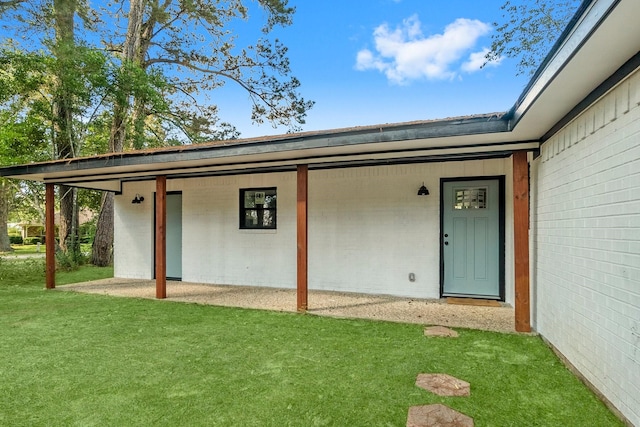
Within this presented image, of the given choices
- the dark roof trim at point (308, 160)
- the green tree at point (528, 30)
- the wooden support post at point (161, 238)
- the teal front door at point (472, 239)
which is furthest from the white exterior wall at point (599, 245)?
the green tree at point (528, 30)

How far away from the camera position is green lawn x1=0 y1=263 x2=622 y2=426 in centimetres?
223

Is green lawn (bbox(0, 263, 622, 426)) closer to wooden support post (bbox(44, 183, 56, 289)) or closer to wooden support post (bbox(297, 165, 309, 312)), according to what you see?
wooden support post (bbox(297, 165, 309, 312))

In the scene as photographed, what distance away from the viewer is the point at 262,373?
2863mm

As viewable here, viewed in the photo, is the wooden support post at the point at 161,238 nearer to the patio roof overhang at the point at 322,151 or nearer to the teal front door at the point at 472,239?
the patio roof overhang at the point at 322,151

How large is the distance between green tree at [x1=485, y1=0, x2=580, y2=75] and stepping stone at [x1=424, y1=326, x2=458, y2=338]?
10385 millimetres

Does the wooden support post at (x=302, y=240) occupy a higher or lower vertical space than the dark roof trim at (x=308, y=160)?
lower

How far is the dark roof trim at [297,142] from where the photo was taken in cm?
355

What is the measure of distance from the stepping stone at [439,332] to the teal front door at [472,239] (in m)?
1.71

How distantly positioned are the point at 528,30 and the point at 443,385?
489 inches

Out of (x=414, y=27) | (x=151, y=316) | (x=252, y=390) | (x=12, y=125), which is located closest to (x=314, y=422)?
(x=252, y=390)

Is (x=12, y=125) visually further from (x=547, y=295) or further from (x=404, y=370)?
(x=547, y=295)

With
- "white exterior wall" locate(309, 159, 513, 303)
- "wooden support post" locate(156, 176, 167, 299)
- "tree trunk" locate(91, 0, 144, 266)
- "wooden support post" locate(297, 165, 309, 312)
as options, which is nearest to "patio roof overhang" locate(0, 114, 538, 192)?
"wooden support post" locate(297, 165, 309, 312)

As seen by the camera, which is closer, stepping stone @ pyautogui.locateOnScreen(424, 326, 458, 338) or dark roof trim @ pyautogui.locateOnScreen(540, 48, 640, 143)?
dark roof trim @ pyautogui.locateOnScreen(540, 48, 640, 143)

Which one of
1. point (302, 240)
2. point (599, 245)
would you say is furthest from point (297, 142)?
point (599, 245)
